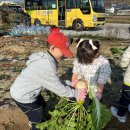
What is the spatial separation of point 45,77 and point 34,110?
20.8 inches

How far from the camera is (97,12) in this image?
68.8 ft

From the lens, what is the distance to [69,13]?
21.6 m

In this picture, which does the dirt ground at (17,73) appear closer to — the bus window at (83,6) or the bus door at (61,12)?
the bus window at (83,6)

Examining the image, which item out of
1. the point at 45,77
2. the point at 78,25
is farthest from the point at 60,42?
the point at 78,25

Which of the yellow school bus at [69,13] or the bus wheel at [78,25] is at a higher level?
the yellow school bus at [69,13]

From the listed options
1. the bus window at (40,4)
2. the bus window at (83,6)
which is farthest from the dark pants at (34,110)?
the bus window at (40,4)

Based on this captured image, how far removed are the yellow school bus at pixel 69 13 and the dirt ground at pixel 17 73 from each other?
8361 mm

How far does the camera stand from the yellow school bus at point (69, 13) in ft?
68.5

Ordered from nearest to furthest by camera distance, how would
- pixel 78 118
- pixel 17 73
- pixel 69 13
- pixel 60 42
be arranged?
1. pixel 60 42
2. pixel 78 118
3. pixel 17 73
4. pixel 69 13

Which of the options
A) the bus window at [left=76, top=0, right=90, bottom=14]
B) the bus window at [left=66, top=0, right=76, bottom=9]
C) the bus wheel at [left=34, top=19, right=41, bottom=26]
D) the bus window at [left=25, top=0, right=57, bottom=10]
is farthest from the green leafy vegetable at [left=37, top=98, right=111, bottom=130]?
the bus wheel at [left=34, top=19, right=41, bottom=26]

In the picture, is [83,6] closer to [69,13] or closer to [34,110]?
[69,13]

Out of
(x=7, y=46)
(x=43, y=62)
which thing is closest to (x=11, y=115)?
(x=43, y=62)

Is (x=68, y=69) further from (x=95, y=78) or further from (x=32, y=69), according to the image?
(x=32, y=69)

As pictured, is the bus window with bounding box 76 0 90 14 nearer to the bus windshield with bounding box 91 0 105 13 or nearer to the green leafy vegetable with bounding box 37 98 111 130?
the bus windshield with bounding box 91 0 105 13
